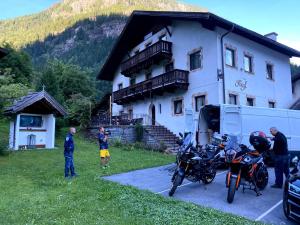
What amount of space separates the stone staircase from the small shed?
6363 mm

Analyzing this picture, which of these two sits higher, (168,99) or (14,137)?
(168,99)

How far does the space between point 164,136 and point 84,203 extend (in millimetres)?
15232

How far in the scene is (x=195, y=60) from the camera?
2128 cm

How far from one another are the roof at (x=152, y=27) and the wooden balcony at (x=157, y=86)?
380 cm

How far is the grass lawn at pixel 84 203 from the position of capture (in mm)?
5887

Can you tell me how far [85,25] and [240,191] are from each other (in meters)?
110

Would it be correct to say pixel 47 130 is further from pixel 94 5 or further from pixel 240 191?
pixel 94 5

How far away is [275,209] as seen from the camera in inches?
279

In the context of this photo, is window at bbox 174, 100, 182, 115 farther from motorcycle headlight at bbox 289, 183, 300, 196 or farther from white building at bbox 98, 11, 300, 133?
motorcycle headlight at bbox 289, 183, 300, 196

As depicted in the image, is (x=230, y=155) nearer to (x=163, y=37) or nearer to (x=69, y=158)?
(x=69, y=158)

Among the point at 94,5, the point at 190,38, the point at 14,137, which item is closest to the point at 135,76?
the point at 190,38

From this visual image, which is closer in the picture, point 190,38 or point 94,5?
point 190,38

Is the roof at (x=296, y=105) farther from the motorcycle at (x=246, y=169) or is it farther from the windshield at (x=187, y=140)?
the windshield at (x=187, y=140)

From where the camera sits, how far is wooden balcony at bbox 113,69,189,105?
69.0 feet
